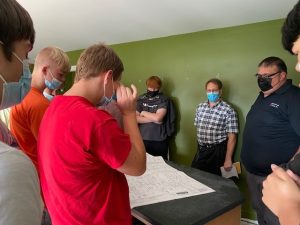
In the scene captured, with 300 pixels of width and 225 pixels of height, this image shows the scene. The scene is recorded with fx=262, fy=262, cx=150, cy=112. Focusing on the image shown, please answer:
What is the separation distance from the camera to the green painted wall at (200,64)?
2607 mm

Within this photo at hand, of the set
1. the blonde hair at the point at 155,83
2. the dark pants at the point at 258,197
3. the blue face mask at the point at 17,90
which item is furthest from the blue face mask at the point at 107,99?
the blonde hair at the point at 155,83

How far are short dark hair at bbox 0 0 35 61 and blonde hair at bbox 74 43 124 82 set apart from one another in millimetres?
389

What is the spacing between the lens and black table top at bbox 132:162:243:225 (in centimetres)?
113

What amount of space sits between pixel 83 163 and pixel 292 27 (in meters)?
0.85

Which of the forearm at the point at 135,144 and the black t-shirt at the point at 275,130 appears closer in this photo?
the forearm at the point at 135,144

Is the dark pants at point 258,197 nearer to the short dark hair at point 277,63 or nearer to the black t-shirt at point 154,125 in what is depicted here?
the short dark hair at point 277,63

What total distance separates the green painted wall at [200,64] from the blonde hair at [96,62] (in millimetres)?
1985

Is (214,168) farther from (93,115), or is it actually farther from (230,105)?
(93,115)

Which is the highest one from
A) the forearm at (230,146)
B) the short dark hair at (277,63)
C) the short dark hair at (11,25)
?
the short dark hair at (11,25)

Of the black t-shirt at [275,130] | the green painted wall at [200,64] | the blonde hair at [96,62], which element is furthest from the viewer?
the green painted wall at [200,64]

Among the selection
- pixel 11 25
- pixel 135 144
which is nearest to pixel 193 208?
pixel 135 144

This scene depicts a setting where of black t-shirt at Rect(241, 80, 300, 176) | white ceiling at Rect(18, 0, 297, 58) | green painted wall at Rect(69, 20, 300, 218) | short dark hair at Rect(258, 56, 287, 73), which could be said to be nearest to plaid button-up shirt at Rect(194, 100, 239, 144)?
green painted wall at Rect(69, 20, 300, 218)

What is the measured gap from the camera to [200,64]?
10.1 ft

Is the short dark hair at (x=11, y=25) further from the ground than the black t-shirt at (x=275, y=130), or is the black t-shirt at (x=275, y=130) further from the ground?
the short dark hair at (x=11, y=25)
